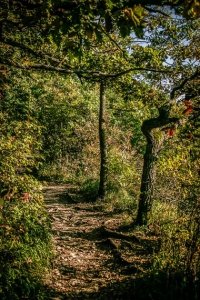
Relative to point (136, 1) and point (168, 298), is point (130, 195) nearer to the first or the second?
point (168, 298)

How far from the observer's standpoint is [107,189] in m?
9.71

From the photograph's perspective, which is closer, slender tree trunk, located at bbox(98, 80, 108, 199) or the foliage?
the foliage

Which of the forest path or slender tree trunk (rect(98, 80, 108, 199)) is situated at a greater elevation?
slender tree trunk (rect(98, 80, 108, 199))

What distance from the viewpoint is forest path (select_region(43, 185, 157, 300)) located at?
13.6 ft

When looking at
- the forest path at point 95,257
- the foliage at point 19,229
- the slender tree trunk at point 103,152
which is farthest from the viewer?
the slender tree trunk at point 103,152

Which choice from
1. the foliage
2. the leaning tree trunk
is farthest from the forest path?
the leaning tree trunk

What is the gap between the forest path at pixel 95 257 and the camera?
4.14 m

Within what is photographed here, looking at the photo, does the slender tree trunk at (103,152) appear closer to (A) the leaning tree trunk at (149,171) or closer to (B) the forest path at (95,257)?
(B) the forest path at (95,257)

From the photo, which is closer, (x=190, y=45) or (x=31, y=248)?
(x=31, y=248)

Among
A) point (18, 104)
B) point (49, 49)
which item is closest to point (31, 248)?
point (49, 49)

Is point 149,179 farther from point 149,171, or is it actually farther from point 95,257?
point 95,257

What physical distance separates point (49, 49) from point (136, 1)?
4.84m

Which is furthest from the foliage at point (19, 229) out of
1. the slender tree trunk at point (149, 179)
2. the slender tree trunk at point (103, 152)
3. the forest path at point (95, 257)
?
the slender tree trunk at point (103, 152)

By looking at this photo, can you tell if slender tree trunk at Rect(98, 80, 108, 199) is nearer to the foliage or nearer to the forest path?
the forest path
